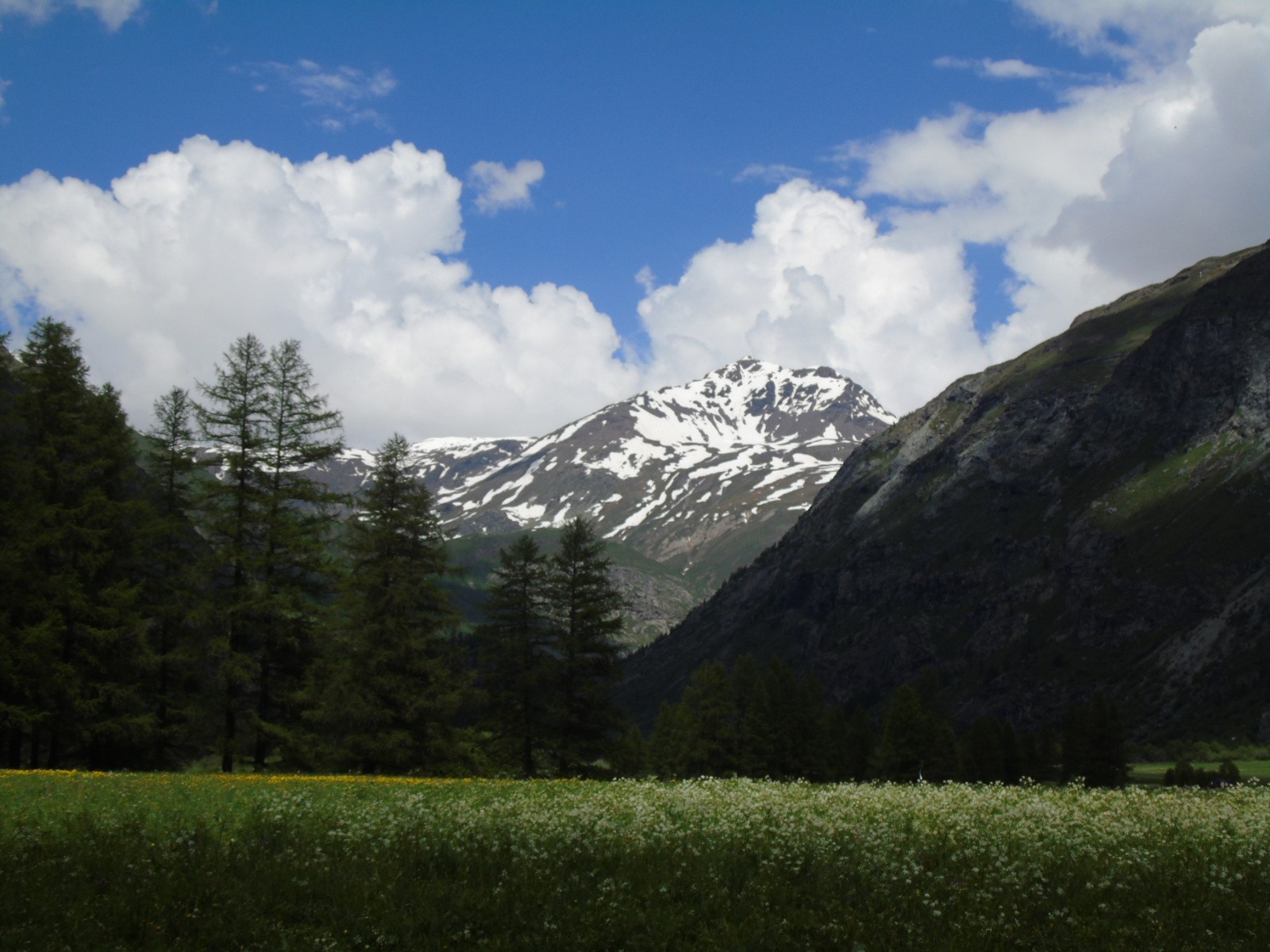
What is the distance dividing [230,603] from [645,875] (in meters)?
25.7

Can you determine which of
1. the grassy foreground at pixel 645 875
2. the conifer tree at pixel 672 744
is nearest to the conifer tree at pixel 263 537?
the grassy foreground at pixel 645 875

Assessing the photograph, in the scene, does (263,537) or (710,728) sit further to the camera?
(710,728)

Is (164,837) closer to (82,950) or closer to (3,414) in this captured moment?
(82,950)

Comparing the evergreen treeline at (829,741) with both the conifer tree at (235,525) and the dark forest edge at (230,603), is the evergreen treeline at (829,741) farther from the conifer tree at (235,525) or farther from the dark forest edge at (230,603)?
the conifer tree at (235,525)

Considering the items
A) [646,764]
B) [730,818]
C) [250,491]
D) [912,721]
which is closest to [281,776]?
[250,491]

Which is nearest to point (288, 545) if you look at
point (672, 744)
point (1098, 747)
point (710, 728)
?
point (710, 728)

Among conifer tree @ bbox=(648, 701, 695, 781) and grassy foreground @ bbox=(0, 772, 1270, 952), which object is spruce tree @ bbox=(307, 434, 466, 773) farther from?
conifer tree @ bbox=(648, 701, 695, 781)

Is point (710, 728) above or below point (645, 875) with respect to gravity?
below

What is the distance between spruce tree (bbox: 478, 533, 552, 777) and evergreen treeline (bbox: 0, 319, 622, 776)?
9.70ft

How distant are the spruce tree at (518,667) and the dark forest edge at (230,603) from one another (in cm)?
13

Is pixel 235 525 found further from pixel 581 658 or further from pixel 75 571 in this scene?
pixel 581 658

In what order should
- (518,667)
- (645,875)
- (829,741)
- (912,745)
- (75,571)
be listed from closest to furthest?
(645,875)
(75,571)
(518,667)
(912,745)
(829,741)

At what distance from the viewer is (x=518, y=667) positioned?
4094 centimetres

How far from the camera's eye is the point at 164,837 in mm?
13602
